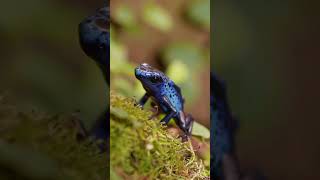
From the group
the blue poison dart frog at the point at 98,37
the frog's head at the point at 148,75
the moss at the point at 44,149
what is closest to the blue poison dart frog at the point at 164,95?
the frog's head at the point at 148,75

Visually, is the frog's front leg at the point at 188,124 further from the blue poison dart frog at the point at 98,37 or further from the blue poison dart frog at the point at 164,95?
the blue poison dart frog at the point at 98,37

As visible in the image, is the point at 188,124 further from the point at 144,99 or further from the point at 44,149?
the point at 44,149

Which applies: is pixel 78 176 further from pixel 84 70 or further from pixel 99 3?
pixel 99 3

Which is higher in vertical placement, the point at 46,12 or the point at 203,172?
the point at 46,12

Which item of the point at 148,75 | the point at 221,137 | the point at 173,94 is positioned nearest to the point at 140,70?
the point at 148,75

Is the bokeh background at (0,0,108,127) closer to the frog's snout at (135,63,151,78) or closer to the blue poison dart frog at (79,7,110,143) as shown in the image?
the blue poison dart frog at (79,7,110,143)

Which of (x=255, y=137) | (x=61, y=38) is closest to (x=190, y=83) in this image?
(x=255, y=137)

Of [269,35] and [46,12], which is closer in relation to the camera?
[46,12]
